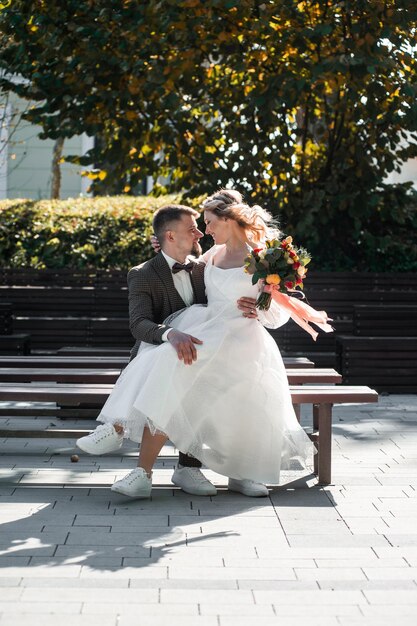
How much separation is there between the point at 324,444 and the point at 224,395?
739mm

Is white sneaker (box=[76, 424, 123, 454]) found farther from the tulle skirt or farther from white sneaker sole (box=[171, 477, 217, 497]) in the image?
white sneaker sole (box=[171, 477, 217, 497])

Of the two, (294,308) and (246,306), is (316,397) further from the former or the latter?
(246,306)

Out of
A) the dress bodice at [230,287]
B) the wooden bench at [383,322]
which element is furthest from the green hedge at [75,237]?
the dress bodice at [230,287]

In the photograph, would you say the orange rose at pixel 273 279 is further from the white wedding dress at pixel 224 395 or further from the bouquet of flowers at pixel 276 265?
the white wedding dress at pixel 224 395

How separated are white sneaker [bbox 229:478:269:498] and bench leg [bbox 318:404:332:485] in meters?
0.44

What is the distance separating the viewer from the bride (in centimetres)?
646

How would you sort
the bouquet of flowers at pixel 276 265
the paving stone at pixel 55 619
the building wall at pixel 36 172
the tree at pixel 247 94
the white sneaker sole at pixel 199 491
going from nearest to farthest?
1. the paving stone at pixel 55 619
2. the bouquet of flowers at pixel 276 265
3. the white sneaker sole at pixel 199 491
4. the tree at pixel 247 94
5. the building wall at pixel 36 172

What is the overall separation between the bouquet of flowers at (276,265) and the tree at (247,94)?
5.13 meters

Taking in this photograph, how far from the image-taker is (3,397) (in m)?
6.86

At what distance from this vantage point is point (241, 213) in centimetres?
688

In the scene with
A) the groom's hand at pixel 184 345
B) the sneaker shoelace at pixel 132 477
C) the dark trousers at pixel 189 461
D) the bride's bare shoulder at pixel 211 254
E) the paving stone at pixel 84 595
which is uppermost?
the bride's bare shoulder at pixel 211 254

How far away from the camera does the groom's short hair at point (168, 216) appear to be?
22.7ft

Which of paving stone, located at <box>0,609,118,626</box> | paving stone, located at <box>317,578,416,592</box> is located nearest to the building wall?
paving stone, located at <box>317,578,416,592</box>

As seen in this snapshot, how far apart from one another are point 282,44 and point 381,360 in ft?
11.4
